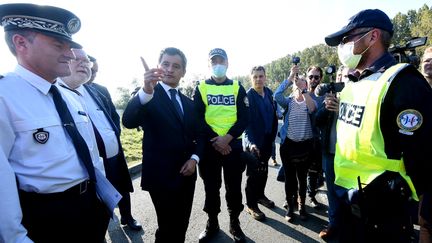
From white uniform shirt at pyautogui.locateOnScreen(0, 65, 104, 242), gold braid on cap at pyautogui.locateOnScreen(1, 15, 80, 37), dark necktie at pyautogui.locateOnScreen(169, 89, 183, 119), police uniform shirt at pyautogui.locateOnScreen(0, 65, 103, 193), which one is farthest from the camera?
dark necktie at pyautogui.locateOnScreen(169, 89, 183, 119)

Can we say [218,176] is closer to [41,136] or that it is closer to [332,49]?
[41,136]

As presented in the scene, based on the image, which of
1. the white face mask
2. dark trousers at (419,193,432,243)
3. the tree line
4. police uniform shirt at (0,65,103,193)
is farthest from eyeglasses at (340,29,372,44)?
the tree line

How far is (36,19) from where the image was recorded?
4.95ft

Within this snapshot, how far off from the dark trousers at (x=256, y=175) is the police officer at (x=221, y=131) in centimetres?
39

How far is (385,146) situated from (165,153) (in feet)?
5.83

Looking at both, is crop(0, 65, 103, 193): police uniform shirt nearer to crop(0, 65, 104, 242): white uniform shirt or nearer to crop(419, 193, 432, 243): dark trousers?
crop(0, 65, 104, 242): white uniform shirt

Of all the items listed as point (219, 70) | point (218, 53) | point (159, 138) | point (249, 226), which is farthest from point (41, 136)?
point (249, 226)

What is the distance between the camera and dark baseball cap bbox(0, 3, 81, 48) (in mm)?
1474

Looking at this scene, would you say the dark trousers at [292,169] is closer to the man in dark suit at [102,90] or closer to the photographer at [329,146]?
the photographer at [329,146]

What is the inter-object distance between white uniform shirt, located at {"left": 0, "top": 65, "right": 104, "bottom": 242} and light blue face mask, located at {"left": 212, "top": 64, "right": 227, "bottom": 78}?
2165 millimetres

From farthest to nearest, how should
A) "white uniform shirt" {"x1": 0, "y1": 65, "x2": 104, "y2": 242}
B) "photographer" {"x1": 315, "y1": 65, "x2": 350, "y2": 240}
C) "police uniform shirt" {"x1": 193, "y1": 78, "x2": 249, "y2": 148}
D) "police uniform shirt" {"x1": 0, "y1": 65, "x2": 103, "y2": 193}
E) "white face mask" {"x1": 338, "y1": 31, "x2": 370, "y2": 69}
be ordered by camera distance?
"police uniform shirt" {"x1": 193, "y1": 78, "x2": 249, "y2": 148} → "photographer" {"x1": 315, "y1": 65, "x2": 350, "y2": 240} → "white face mask" {"x1": 338, "y1": 31, "x2": 370, "y2": 69} → "police uniform shirt" {"x1": 0, "y1": 65, "x2": 103, "y2": 193} → "white uniform shirt" {"x1": 0, "y1": 65, "x2": 104, "y2": 242}

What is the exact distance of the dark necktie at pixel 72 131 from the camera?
1.60m

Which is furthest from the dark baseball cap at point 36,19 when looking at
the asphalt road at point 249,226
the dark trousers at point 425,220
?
the dark trousers at point 425,220

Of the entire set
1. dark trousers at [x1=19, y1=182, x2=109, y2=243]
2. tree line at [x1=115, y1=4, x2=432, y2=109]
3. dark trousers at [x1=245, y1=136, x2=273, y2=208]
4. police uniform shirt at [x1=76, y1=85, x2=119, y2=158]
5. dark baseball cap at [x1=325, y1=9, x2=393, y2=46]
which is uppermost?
tree line at [x1=115, y1=4, x2=432, y2=109]
